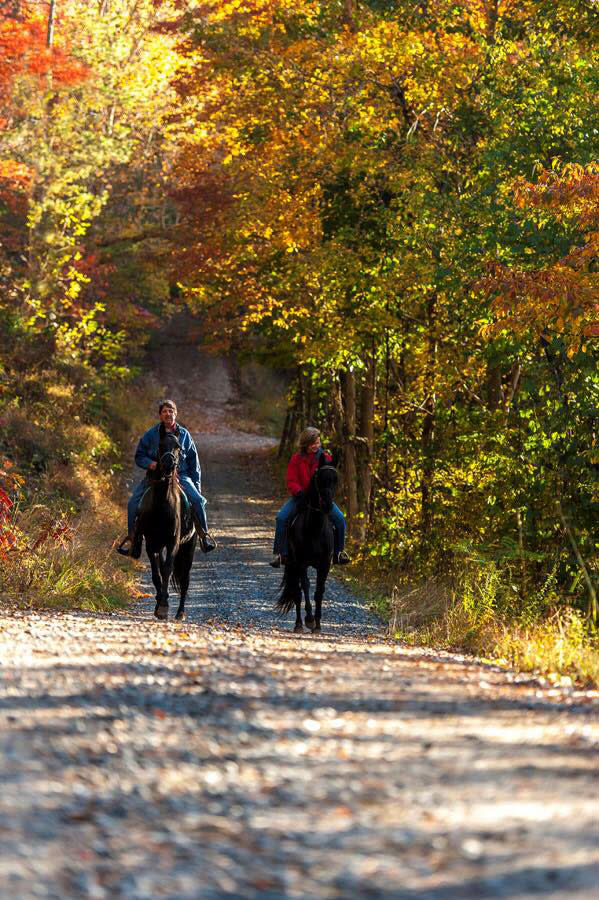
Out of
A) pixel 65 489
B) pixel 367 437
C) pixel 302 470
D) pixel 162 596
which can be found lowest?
pixel 162 596

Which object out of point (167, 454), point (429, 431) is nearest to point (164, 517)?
point (167, 454)

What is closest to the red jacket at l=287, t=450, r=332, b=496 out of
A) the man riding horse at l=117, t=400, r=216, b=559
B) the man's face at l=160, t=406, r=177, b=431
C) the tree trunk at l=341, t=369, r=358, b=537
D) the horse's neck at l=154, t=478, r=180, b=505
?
the man riding horse at l=117, t=400, r=216, b=559

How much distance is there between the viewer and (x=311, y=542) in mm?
14555

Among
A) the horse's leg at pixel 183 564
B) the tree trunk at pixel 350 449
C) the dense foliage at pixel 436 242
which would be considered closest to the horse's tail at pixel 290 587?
the horse's leg at pixel 183 564

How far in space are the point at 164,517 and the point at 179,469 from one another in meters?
0.69

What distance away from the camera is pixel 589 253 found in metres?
13.2

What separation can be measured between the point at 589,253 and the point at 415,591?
6.09 meters

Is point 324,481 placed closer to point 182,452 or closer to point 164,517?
point 182,452

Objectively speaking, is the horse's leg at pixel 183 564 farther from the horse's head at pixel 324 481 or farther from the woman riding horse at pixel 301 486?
the horse's head at pixel 324 481

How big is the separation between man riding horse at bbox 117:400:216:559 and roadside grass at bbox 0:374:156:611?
1017 millimetres

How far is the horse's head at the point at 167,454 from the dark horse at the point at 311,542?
5.50 ft

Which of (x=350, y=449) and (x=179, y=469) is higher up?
(x=350, y=449)

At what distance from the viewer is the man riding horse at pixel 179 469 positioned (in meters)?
14.0

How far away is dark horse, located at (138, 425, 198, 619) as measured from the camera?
13.9 meters
